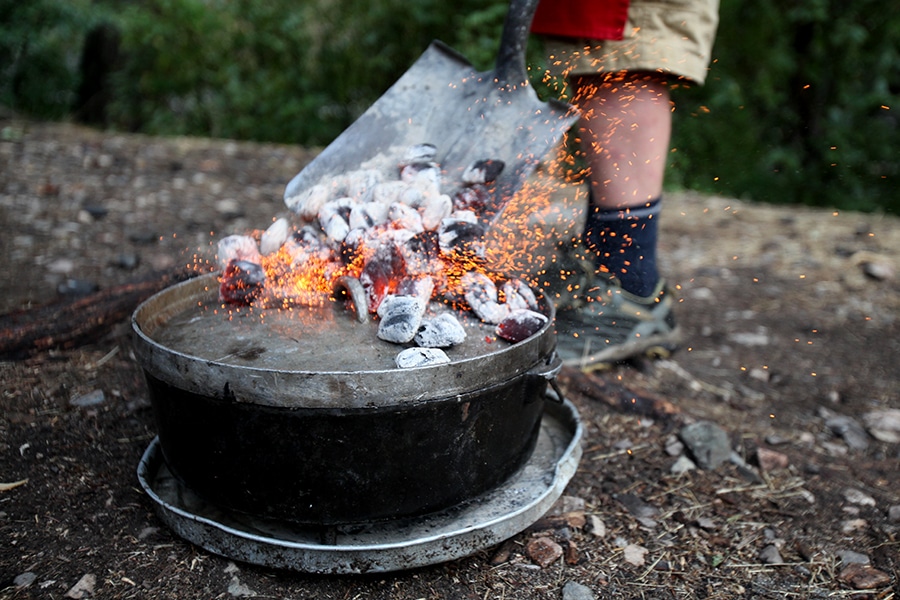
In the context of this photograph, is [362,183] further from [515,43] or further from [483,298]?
[515,43]

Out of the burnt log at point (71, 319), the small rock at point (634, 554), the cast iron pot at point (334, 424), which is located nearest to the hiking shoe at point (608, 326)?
the small rock at point (634, 554)

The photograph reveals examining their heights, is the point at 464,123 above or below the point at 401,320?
above

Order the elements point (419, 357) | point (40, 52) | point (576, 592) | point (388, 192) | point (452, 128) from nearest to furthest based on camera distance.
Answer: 1. point (419, 357)
2. point (576, 592)
3. point (388, 192)
4. point (452, 128)
5. point (40, 52)

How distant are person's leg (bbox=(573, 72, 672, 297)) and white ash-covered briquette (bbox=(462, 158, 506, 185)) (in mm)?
580

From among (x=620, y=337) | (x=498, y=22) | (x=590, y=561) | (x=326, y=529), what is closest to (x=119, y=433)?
(x=326, y=529)

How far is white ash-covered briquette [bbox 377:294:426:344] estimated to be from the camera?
1585 millimetres

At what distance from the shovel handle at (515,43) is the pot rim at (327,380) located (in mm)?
1008

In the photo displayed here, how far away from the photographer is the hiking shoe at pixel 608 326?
2.53 meters

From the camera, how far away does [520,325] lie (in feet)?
5.52

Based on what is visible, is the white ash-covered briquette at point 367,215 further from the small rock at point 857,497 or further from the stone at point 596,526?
the small rock at point 857,497

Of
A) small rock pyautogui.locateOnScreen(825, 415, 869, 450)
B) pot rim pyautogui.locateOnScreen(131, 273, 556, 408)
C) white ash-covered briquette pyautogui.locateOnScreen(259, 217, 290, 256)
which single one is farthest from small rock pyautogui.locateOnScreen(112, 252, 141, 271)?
small rock pyautogui.locateOnScreen(825, 415, 869, 450)

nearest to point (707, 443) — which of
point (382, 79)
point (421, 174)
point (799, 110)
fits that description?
point (421, 174)

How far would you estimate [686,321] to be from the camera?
10.6 ft

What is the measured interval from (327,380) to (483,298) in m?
0.53
